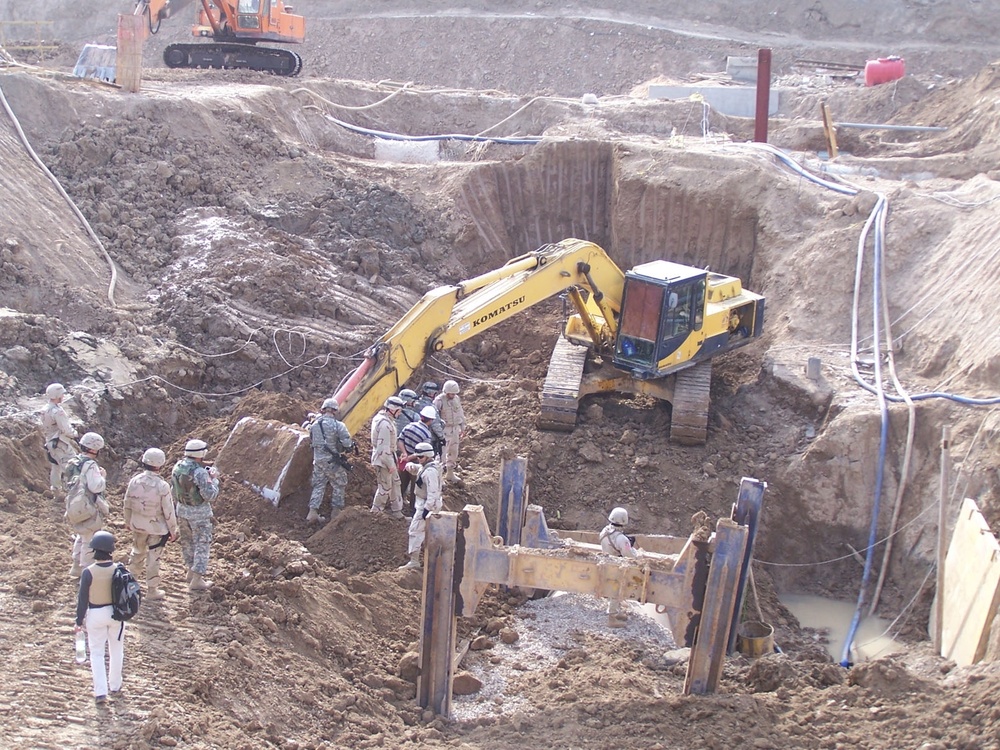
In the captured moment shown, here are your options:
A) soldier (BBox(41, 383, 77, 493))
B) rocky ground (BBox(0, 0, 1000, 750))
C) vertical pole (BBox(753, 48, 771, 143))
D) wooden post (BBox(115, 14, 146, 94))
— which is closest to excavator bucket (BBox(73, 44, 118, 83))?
wooden post (BBox(115, 14, 146, 94))

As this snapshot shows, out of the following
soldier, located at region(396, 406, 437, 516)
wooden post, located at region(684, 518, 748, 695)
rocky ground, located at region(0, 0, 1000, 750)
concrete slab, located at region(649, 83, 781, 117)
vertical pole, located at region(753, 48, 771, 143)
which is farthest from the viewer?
concrete slab, located at region(649, 83, 781, 117)

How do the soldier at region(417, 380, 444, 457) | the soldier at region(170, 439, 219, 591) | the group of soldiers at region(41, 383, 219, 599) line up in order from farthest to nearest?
1. the soldier at region(417, 380, 444, 457)
2. the soldier at region(170, 439, 219, 591)
3. the group of soldiers at region(41, 383, 219, 599)

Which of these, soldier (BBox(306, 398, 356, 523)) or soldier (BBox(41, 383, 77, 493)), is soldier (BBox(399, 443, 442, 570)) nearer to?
soldier (BBox(306, 398, 356, 523))

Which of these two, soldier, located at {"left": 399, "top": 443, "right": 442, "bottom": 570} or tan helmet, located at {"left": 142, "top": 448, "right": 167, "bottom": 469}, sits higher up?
tan helmet, located at {"left": 142, "top": 448, "right": 167, "bottom": 469}

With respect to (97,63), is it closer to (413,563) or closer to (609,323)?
(609,323)

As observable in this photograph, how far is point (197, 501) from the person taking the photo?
28.9 feet

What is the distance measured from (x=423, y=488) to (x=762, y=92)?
12780mm

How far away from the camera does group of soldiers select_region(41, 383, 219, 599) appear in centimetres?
835

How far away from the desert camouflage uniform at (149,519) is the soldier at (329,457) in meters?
1.98

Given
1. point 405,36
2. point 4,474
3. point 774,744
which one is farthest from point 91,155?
point 405,36

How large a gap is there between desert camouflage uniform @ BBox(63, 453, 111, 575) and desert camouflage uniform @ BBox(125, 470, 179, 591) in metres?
0.25

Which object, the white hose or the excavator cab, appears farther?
the white hose

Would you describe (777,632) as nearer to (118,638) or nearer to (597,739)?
(597,739)

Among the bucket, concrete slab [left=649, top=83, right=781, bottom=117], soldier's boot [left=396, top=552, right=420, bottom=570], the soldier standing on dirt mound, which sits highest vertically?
concrete slab [left=649, top=83, right=781, bottom=117]
